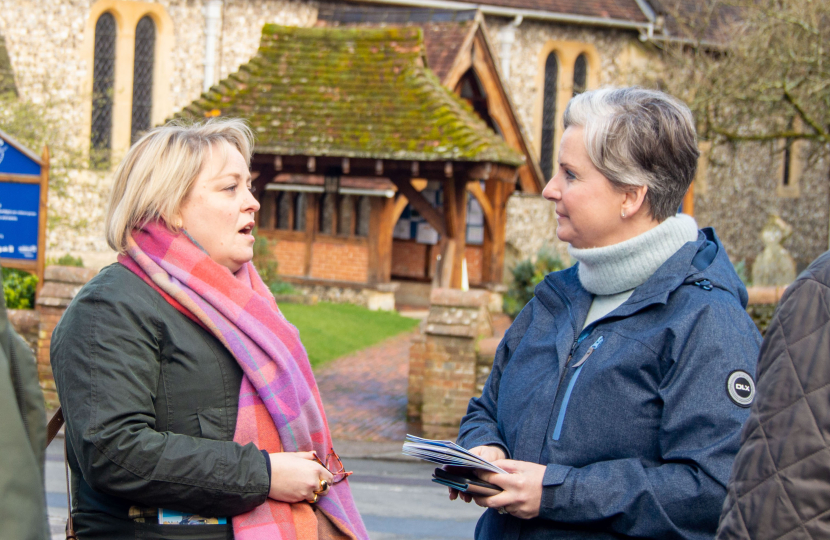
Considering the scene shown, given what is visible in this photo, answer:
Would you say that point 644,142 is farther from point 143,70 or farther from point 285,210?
point 143,70

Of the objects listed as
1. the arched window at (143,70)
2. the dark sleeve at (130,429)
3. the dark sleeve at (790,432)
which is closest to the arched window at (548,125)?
the arched window at (143,70)

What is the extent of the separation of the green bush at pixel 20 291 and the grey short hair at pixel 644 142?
841 centimetres

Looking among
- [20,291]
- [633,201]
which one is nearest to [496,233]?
[20,291]

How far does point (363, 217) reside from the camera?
17141 millimetres

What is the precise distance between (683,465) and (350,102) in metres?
9.05

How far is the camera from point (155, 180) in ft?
7.89

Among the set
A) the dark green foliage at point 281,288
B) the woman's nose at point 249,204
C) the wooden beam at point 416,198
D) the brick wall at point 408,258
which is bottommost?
the dark green foliage at point 281,288

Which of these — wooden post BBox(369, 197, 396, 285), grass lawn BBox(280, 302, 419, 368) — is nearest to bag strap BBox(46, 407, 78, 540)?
grass lawn BBox(280, 302, 419, 368)

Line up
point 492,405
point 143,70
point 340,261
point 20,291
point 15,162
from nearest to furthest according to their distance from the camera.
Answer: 1. point 492,405
2. point 15,162
3. point 20,291
4. point 340,261
5. point 143,70

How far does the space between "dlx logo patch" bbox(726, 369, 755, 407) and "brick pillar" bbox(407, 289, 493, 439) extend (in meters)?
5.70

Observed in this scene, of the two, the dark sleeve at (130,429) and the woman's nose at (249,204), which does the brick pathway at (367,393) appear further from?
the dark sleeve at (130,429)

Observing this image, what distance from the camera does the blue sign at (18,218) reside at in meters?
8.37

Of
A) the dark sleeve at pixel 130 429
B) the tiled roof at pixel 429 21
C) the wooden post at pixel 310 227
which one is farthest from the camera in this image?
the wooden post at pixel 310 227

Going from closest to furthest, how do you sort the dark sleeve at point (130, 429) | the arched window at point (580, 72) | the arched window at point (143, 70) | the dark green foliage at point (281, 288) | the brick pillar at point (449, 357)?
the dark sleeve at point (130, 429), the brick pillar at point (449, 357), the dark green foliage at point (281, 288), the arched window at point (143, 70), the arched window at point (580, 72)
